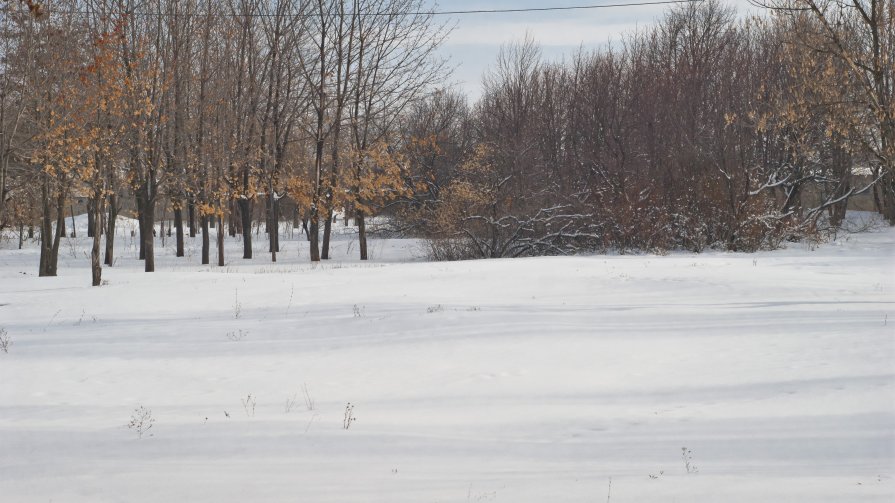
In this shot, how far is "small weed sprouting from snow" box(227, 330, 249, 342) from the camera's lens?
1131 centimetres

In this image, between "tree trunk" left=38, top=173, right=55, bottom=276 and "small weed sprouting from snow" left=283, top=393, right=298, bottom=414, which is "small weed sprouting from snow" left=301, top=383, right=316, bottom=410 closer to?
"small weed sprouting from snow" left=283, top=393, right=298, bottom=414

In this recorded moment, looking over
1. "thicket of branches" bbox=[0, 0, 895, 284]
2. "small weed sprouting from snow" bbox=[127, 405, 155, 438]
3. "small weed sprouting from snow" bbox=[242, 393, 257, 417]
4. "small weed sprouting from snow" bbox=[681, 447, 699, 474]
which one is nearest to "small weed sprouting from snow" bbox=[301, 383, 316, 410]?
"small weed sprouting from snow" bbox=[242, 393, 257, 417]

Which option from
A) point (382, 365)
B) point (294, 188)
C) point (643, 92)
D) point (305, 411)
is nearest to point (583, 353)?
point (382, 365)

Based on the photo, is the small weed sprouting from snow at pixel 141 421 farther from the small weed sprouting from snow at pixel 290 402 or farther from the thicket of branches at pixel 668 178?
the thicket of branches at pixel 668 178

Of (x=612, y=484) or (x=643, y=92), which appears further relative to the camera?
(x=643, y=92)

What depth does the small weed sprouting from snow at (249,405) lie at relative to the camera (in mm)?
7449

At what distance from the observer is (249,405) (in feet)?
25.9

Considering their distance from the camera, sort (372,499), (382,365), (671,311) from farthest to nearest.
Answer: (671,311)
(382,365)
(372,499)

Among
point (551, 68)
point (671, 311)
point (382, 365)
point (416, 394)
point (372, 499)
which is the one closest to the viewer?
point (372, 499)

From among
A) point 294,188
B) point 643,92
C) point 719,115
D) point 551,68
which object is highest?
point 551,68

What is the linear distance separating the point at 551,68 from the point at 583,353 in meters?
37.6

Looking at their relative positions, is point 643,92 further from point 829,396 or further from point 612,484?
point 612,484

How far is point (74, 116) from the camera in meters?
16.6

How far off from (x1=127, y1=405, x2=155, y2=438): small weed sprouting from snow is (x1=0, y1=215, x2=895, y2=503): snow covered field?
0.08m
